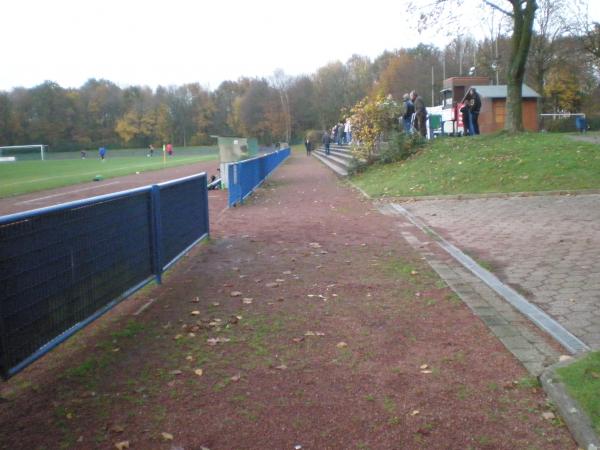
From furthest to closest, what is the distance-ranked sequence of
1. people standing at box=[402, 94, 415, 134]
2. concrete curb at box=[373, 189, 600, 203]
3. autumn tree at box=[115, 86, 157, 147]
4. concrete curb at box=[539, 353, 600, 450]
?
autumn tree at box=[115, 86, 157, 147] → people standing at box=[402, 94, 415, 134] → concrete curb at box=[373, 189, 600, 203] → concrete curb at box=[539, 353, 600, 450]

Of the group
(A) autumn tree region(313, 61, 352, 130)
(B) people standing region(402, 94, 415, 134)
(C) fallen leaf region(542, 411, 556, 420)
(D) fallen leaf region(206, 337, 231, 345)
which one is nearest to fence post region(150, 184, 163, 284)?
(D) fallen leaf region(206, 337, 231, 345)

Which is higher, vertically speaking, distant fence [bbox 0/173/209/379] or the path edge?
distant fence [bbox 0/173/209/379]

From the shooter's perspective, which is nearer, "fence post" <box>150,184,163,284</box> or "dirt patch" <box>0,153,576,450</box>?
"dirt patch" <box>0,153,576,450</box>

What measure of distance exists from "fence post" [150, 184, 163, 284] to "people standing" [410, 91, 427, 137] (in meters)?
16.8

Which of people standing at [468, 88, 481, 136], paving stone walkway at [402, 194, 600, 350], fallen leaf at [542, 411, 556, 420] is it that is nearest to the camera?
fallen leaf at [542, 411, 556, 420]

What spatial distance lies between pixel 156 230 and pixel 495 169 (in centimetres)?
1135

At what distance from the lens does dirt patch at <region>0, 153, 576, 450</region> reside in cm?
334

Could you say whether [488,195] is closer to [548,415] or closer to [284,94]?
[548,415]

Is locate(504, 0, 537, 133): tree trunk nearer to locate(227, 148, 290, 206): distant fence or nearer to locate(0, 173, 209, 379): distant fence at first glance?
locate(227, 148, 290, 206): distant fence

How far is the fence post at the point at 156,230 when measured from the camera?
661cm

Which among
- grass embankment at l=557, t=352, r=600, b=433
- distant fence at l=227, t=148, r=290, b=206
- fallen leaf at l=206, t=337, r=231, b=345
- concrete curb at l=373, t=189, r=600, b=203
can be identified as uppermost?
distant fence at l=227, t=148, r=290, b=206

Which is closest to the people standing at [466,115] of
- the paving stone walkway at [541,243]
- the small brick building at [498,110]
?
the small brick building at [498,110]

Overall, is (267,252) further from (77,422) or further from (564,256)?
(77,422)

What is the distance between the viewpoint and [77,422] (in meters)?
3.53
